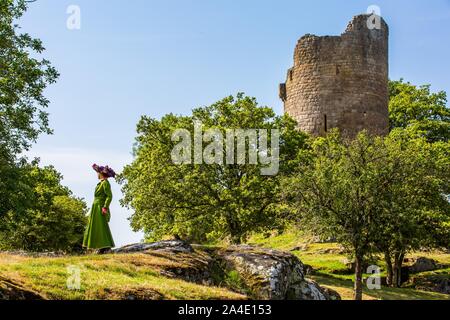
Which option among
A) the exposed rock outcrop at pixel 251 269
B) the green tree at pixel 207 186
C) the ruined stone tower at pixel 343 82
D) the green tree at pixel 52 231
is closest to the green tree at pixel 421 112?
the ruined stone tower at pixel 343 82

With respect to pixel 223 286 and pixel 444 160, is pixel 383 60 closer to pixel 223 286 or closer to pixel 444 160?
pixel 444 160

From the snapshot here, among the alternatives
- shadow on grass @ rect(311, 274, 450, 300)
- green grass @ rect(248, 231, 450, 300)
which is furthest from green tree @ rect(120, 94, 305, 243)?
shadow on grass @ rect(311, 274, 450, 300)

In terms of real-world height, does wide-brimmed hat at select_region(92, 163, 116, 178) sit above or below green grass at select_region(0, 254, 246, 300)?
above

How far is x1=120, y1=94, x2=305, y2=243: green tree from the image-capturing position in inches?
1184

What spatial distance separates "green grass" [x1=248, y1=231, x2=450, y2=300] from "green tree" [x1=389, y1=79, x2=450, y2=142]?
40.3ft

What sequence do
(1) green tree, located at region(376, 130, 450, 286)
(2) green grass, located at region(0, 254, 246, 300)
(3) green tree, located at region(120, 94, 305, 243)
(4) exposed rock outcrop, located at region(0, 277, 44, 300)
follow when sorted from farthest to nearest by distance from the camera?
(3) green tree, located at region(120, 94, 305, 243)
(1) green tree, located at region(376, 130, 450, 286)
(2) green grass, located at region(0, 254, 246, 300)
(4) exposed rock outcrop, located at region(0, 277, 44, 300)

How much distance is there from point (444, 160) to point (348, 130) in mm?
11126

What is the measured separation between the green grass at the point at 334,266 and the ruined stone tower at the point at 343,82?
1040cm

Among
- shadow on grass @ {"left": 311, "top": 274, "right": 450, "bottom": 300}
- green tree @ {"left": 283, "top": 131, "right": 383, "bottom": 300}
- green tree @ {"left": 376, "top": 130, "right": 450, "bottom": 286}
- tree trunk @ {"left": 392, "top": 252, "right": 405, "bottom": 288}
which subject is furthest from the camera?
tree trunk @ {"left": 392, "top": 252, "right": 405, "bottom": 288}

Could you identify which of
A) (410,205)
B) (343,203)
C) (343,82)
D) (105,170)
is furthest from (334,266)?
(105,170)

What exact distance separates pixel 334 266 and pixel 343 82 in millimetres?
18630

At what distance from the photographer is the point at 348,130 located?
48781 mm

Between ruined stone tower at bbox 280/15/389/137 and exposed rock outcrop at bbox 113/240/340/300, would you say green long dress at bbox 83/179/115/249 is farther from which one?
ruined stone tower at bbox 280/15/389/137
